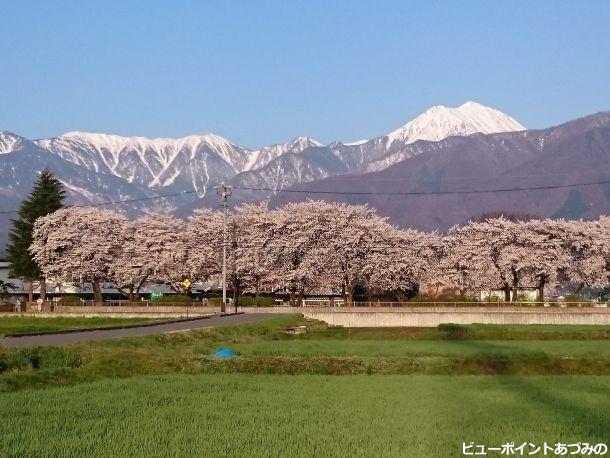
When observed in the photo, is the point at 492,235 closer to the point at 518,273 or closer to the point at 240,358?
the point at 518,273

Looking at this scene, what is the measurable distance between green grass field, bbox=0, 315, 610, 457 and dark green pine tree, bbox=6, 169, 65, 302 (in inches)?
2908

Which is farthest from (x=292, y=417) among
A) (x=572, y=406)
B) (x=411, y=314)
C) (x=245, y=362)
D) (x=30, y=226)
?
(x=30, y=226)

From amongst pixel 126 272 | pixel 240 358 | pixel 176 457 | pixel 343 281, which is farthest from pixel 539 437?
pixel 126 272

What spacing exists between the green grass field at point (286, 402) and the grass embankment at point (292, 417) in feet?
0.12

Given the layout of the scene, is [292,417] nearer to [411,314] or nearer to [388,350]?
[388,350]

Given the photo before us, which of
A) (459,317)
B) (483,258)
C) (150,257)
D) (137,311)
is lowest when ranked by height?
(459,317)

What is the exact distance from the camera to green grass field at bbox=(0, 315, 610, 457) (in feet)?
54.6

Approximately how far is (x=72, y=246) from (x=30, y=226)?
21.3 ft

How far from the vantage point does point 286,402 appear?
73.7ft

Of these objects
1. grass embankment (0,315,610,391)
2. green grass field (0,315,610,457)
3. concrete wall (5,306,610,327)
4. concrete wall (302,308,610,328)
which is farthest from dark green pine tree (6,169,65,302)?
green grass field (0,315,610,457)

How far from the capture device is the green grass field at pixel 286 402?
54.6 ft

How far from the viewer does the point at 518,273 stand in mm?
111375

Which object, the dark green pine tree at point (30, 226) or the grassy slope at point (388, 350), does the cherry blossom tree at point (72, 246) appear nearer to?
the dark green pine tree at point (30, 226)

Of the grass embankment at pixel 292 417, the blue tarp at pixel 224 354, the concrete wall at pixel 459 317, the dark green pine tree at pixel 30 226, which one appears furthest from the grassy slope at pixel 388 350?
the dark green pine tree at pixel 30 226
